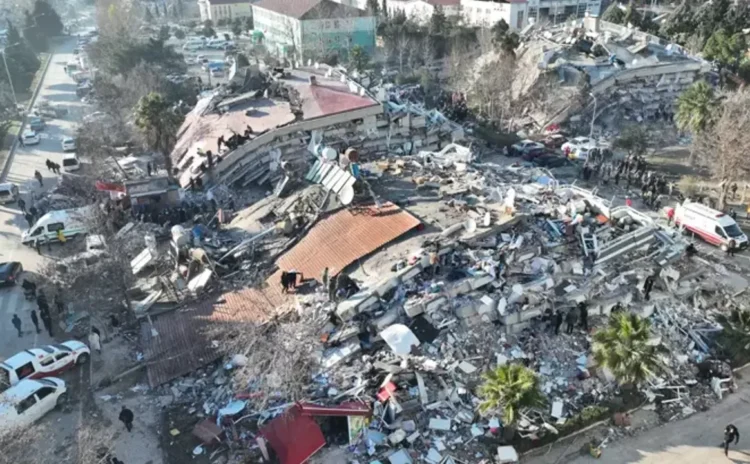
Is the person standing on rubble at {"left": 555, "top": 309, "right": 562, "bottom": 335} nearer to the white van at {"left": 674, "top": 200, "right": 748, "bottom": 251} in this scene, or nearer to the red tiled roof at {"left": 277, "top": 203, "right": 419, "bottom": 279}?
the red tiled roof at {"left": 277, "top": 203, "right": 419, "bottom": 279}

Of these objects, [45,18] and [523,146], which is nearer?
[523,146]

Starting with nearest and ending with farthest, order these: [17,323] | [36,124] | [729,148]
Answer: [17,323]
[729,148]
[36,124]

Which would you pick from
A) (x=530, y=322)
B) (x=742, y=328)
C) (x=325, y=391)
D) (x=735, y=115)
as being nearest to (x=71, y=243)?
(x=325, y=391)

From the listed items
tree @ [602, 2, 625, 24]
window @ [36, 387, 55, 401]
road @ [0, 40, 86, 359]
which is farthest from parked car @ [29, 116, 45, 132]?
tree @ [602, 2, 625, 24]

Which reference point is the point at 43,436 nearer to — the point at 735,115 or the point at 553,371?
the point at 553,371

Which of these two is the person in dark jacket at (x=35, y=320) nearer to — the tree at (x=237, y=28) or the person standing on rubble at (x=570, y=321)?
the person standing on rubble at (x=570, y=321)

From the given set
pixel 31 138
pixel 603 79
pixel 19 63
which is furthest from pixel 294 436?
pixel 19 63

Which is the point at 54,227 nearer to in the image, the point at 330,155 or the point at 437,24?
the point at 330,155
